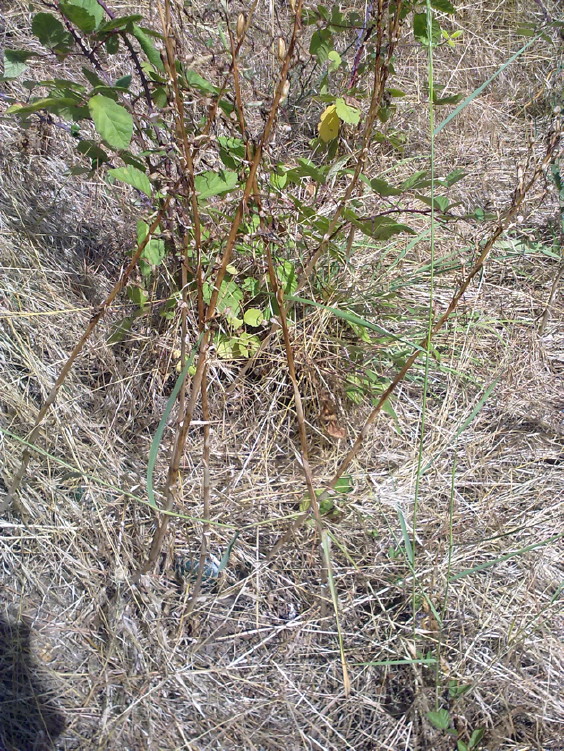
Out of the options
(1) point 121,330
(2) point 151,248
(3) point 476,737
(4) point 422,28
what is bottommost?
(3) point 476,737

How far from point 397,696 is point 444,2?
4.93 ft

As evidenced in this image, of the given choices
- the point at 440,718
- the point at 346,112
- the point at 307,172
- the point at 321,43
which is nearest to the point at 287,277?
the point at 307,172

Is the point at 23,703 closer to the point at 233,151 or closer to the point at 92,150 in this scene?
the point at 92,150

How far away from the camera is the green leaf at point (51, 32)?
1158 millimetres

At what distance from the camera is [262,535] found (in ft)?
4.90

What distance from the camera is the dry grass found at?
1.29m

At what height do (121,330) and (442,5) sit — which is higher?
(442,5)

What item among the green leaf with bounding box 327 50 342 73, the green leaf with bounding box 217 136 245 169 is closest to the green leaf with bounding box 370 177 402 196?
the green leaf with bounding box 217 136 245 169

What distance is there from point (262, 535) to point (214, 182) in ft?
2.64

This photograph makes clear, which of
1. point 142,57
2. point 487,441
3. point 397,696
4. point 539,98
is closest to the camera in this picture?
point 397,696

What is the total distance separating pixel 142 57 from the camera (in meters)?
1.92

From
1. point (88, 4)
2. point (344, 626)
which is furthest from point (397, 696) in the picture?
point (88, 4)

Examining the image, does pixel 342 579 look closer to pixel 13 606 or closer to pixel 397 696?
pixel 397 696

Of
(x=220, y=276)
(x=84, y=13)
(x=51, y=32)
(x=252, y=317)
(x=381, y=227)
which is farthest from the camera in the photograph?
(x=252, y=317)
